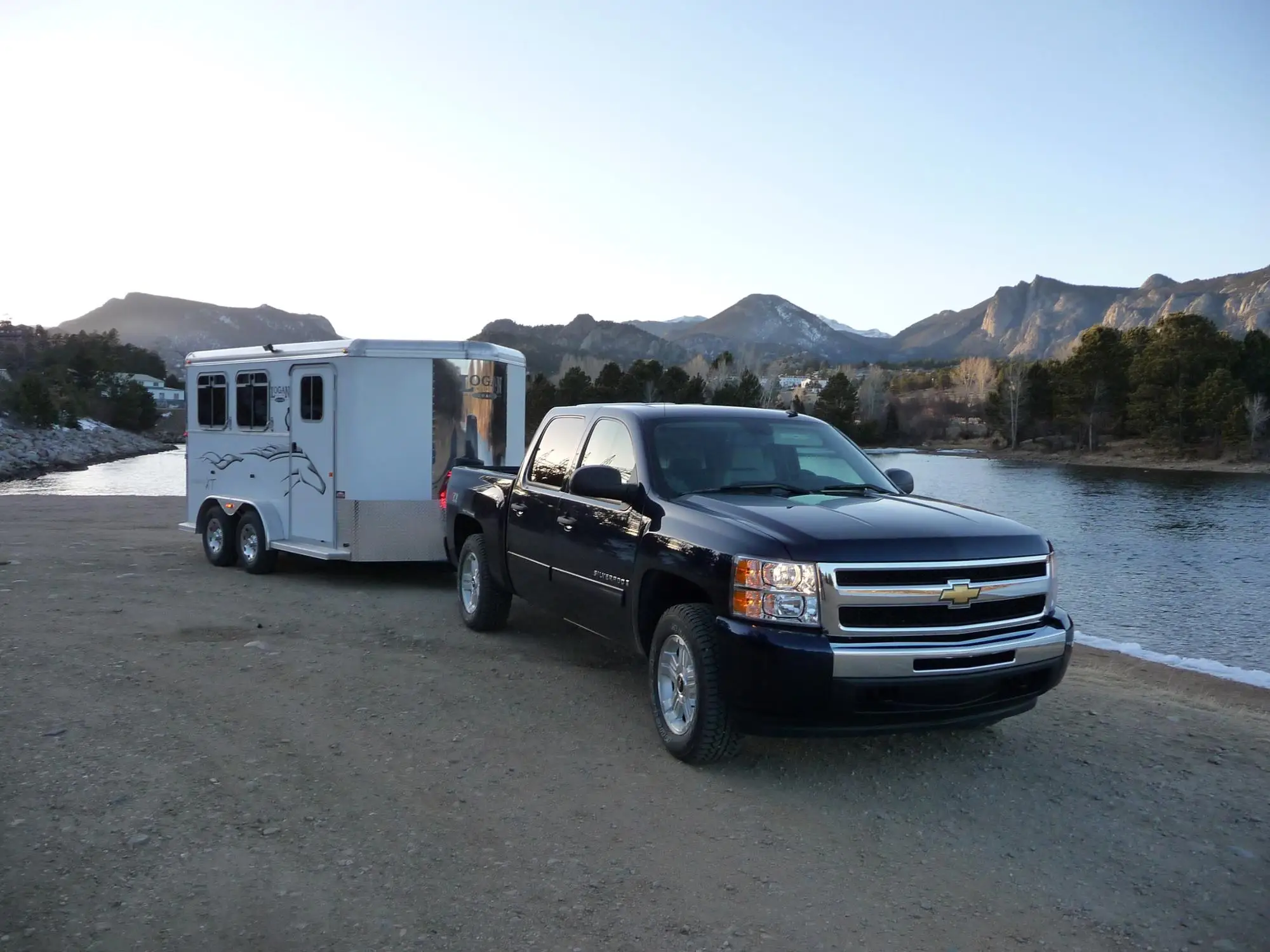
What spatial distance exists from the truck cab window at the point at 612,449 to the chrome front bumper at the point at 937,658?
6.64 ft

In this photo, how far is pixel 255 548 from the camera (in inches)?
476

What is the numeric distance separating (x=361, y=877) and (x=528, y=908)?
2.41 feet

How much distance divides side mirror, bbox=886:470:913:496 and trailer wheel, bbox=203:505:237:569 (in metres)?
8.70

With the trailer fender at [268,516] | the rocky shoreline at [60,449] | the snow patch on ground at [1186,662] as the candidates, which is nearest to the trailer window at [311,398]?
the trailer fender at [268,516]

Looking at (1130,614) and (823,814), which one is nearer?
(823,814)

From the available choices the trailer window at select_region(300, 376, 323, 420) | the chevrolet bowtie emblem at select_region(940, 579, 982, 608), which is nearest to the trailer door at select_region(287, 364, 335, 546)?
the trailer window at select_region(300, 376, 323, 420)

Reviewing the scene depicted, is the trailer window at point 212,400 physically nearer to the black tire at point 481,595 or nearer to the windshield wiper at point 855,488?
the black tire at point 481,595

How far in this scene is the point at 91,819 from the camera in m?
4.62

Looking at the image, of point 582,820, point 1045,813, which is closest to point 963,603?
point 1045,813

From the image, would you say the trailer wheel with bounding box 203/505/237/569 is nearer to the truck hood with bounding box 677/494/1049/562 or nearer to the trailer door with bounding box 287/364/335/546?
the trailer door with bounding box 287/364/335/546

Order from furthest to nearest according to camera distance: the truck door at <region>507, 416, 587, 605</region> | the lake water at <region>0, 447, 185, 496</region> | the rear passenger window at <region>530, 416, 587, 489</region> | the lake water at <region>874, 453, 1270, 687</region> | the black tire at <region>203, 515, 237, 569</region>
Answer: the lake water at <region>0, 447, 185, 496</region> < the lake water at <region>874, 453, 1270, 687</region> < the black tire at <region>203, 515, 237, 569</region> < the rear passenger window at <region>530, 416, 587, 489</region> < the truck door at <region>507, 416, 587, 605</region>

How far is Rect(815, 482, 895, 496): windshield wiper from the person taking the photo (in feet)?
20.7

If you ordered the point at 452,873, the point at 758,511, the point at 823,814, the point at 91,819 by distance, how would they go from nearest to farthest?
the point at 452,873 < the point at 91,819 < the point at 823,814 < the point at 758,511

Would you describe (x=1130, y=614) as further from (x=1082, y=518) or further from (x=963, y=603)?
(x=1082, y=518)
